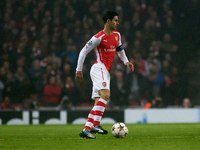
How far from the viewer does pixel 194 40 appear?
14234 millimetres

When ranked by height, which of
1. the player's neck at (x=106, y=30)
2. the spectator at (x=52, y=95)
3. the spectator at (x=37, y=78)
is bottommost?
the spectator at (x=52, y=95)

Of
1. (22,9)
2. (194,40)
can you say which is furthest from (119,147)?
(22,9)

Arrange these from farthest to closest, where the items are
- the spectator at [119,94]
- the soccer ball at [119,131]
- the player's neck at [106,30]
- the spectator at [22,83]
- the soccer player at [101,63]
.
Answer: the spectator at [22,83]
the spectator at [119,94]
the player's neck at [106,30]
the soccer player at [101,63]
the soccer ball at [119,131]

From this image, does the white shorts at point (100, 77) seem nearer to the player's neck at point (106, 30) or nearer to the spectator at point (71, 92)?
the player's neck at point (106, 30)

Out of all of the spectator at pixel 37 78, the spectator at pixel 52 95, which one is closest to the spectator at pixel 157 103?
the spectator at pixel 52 95

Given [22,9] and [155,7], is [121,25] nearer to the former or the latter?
[155,7]

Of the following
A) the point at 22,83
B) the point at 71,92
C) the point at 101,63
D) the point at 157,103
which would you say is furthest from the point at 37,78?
the point at 101,63

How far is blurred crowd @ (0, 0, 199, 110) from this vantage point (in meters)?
12.3

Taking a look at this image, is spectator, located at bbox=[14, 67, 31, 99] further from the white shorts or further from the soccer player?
the white shorts

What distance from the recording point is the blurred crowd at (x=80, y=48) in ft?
40.5

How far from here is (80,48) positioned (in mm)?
13977

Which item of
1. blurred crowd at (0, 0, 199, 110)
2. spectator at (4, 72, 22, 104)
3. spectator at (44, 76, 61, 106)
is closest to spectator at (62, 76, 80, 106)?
blurred crowd at (0, 0, 199, 110)

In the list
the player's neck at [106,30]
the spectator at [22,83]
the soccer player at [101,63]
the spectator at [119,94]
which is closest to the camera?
the soccer player at [101,63]

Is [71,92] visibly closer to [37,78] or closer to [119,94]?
[37,78]
